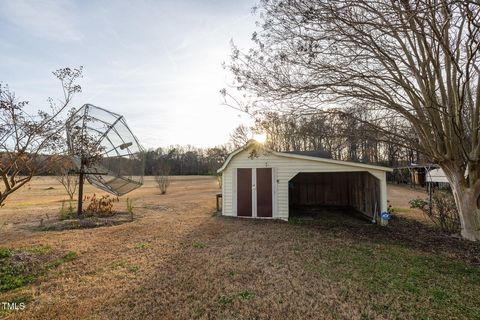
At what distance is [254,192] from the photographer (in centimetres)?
948

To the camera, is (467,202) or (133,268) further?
(467,202)

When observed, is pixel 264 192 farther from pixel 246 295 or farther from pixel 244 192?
pixel 246 295

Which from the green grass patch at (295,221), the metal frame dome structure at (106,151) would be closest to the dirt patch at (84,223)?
the metal frame dome structure at (106,151)

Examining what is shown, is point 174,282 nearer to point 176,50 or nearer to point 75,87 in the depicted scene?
point 75,87

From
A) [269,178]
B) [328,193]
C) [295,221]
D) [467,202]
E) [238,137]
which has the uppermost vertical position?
[238,137]

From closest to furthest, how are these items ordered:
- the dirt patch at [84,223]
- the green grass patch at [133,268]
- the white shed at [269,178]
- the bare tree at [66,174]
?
the green grass patch at [133,268] < the bare tree at [66,174] < the dirt patch at [84,223] < the white shed at [269,178]

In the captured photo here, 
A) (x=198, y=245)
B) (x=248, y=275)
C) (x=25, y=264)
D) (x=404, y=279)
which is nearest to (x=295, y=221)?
(x=198, y=245)

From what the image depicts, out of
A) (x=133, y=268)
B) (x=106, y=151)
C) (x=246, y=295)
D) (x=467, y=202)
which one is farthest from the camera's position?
(x=106, y=151)

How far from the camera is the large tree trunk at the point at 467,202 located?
20.9ft

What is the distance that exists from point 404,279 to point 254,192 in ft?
19.3

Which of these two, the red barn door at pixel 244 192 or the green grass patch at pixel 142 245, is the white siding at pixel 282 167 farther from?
the green grass patch at pixel 142 245

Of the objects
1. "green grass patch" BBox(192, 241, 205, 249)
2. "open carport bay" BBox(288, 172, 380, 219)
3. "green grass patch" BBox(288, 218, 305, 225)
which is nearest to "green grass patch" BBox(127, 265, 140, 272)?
"green grass patch" BBox(192, 241, 205, 249)

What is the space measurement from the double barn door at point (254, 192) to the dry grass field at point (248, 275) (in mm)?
1941

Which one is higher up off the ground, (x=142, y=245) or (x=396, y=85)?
(x=396, y=85)
